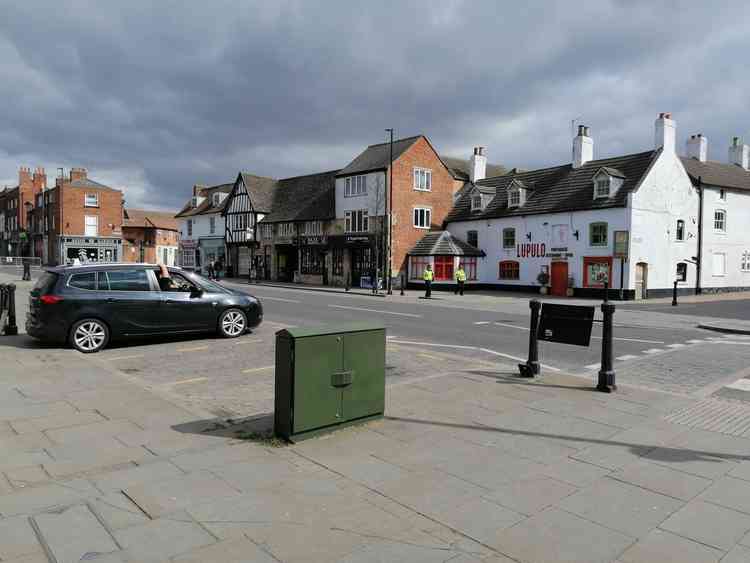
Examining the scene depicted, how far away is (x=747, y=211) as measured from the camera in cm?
3762

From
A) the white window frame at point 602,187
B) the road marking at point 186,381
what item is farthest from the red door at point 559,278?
the road marking at point 186,381

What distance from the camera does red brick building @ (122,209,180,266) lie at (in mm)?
73562

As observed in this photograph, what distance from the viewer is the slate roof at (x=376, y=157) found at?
3820 cm

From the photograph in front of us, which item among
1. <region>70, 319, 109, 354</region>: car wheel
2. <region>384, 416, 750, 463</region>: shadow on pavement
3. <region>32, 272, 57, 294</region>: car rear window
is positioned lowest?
<region>384, 416, 750, 463</region>: shadow on pavement

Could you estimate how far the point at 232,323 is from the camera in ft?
38.1

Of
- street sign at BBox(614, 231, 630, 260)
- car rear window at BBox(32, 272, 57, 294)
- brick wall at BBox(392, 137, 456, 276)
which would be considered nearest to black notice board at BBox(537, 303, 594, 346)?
car rear window at BBox(32, 272, 57, 294)

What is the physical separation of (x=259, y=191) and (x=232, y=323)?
137ft

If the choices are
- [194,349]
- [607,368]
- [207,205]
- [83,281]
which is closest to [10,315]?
[83,281]

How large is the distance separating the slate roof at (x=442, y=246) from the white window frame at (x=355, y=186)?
565cm

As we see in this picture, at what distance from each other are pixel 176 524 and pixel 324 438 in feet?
6.18

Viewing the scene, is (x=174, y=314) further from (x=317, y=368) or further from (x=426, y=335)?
(x=317, y=368)

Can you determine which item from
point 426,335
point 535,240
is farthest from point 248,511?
point 535,240

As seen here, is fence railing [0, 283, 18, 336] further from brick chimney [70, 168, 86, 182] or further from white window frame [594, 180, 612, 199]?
brick chimney [70, 168, 86, 182]

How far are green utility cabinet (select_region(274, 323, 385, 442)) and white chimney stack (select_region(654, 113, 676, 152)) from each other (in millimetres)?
31700
